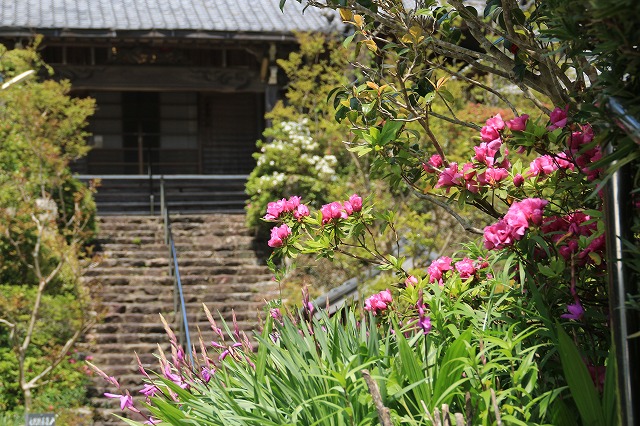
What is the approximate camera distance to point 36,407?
10.4m

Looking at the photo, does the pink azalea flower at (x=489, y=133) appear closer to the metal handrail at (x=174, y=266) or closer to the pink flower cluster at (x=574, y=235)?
the pink flower cluster at (x=574, y=235)

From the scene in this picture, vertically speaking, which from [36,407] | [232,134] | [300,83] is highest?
[300,83]

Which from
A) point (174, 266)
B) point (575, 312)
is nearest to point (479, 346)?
point (575, 312)

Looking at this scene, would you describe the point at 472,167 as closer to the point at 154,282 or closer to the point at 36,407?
the point at 36,407

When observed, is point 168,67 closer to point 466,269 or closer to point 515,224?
point 466,269

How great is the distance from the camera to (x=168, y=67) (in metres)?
17.1

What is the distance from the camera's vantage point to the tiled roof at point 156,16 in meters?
15.8

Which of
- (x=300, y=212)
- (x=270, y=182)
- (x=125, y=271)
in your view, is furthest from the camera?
(x=270, y=182)

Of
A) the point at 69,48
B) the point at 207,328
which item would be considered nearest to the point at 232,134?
the point at 69,48

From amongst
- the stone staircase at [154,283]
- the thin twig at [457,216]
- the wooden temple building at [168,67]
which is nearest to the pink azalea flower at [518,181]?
the thin twig at [457,216]

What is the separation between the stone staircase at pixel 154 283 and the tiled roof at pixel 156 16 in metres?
3.22

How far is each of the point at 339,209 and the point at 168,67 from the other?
13.5m

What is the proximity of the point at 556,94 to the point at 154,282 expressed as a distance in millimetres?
10391

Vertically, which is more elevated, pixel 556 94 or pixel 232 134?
pixel 556 94
